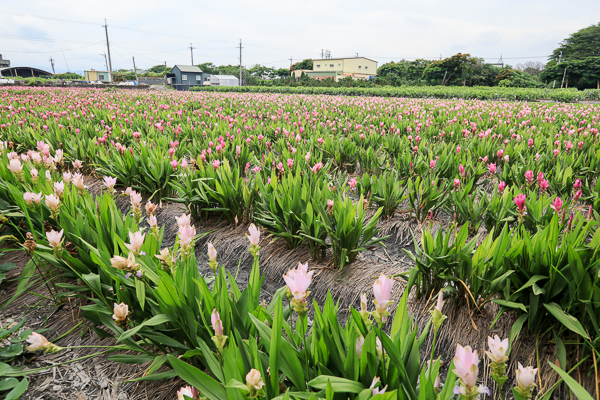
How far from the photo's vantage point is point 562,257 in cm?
154

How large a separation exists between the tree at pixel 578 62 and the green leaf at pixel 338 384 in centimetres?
5014

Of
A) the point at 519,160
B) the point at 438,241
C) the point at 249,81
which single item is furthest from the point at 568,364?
the point at 249,81

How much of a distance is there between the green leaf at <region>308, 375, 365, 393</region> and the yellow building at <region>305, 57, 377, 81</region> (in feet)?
234

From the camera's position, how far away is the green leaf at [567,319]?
4.49 ft

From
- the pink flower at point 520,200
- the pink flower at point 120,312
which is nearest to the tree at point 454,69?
the pink flower at point 520,200

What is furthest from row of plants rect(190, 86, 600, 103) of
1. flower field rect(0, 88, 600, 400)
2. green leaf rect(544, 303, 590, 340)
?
green leaf rect(544, 303, 590, 340)

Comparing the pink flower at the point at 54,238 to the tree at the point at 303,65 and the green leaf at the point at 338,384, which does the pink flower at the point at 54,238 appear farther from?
the tree at the point at 303,65

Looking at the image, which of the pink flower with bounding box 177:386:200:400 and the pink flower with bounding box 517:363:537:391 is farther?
the pink flower with bounding box 177:386:200:400

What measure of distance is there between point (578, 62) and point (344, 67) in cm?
4054

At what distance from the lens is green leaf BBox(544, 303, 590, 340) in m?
1.37

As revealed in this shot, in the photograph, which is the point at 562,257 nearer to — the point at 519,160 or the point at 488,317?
the point at 488,317

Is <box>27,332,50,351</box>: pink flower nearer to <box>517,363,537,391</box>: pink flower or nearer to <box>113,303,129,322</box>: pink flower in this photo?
<box>113,303,129,322</box>: pink flower

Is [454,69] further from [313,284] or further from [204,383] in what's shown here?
[204,383]

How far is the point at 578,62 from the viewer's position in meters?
38.9
